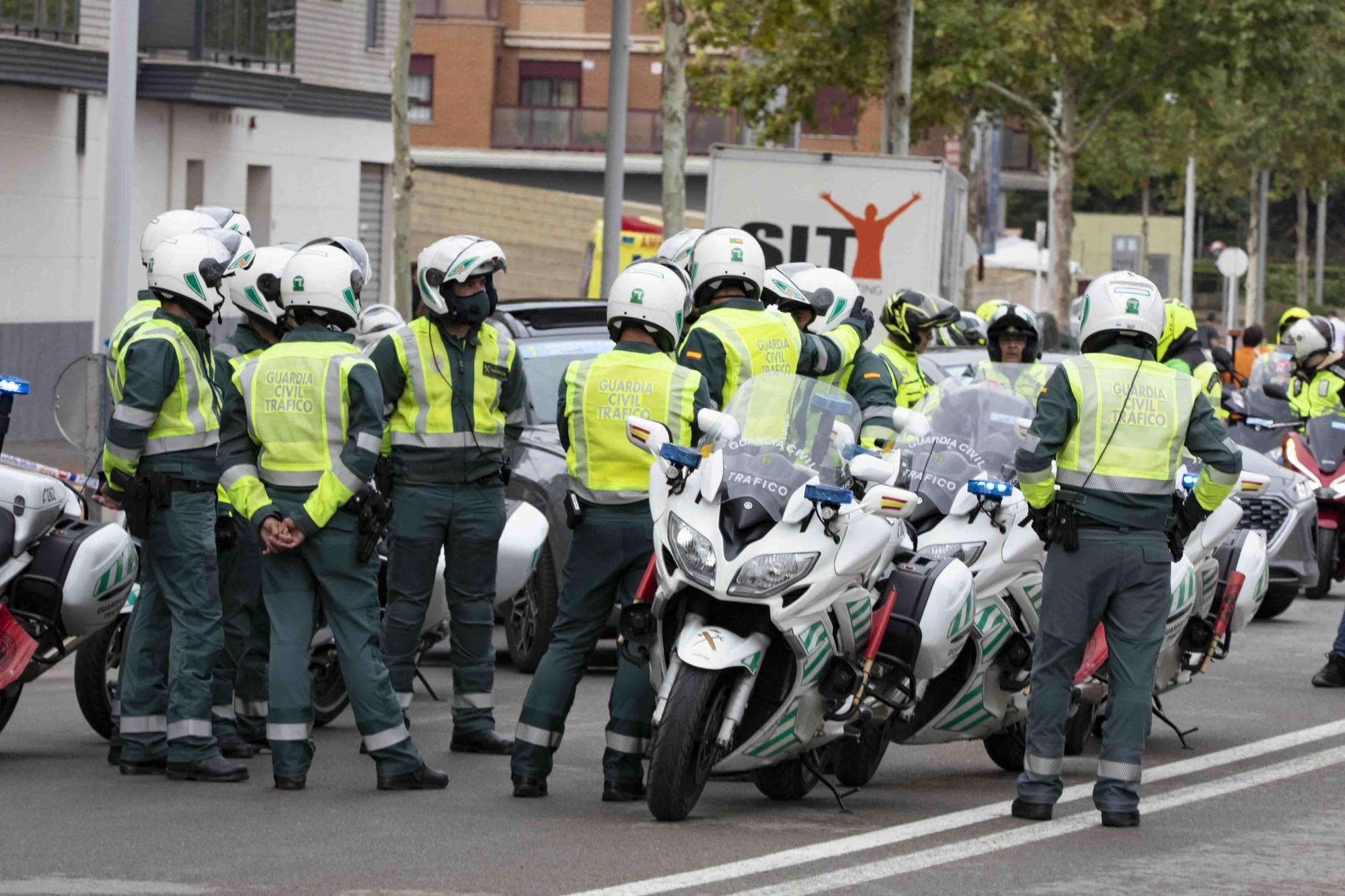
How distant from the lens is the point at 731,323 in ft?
30.8

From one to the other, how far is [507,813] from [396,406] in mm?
1779

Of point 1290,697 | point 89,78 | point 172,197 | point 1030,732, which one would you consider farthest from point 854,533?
point 172,197

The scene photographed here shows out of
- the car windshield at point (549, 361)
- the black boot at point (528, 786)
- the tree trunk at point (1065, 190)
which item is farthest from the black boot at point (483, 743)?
the tree trunk at point (1065, 190)

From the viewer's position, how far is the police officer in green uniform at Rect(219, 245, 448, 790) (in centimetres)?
855

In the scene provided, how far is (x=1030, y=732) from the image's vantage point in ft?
27.3

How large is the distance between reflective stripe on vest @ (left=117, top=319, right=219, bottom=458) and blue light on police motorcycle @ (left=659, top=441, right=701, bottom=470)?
190 centimetres

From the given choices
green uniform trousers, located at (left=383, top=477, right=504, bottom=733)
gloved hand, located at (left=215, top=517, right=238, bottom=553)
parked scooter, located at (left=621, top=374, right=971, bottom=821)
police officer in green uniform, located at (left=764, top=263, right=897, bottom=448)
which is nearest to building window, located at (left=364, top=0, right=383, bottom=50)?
police officer in green uniform, located at (left=764, top=263, right=897, bottom=448)

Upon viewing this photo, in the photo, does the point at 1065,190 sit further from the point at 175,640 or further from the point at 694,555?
the point at 694,555

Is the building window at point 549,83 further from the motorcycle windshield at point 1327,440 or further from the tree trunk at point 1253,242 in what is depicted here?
the motorcycle windshield at point 1327,440

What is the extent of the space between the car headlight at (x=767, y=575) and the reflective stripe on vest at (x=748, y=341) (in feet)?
5.50

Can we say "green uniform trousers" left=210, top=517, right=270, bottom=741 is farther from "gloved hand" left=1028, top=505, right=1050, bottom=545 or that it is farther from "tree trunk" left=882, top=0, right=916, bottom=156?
"tree trunk" left=882, top=0, right=916, bottom=156

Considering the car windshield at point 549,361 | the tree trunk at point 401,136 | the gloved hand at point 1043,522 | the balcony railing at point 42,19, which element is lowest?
the gloved hand at point 1043,522

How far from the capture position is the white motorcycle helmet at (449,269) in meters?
9.01

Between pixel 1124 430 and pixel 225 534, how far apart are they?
340cm
